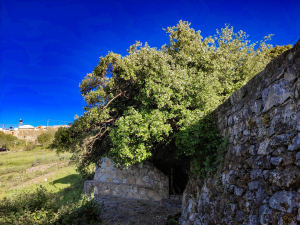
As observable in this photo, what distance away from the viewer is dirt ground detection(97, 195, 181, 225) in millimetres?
6642

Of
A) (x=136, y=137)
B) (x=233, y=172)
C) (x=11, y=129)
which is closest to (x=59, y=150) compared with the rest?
(x=136, y=137)

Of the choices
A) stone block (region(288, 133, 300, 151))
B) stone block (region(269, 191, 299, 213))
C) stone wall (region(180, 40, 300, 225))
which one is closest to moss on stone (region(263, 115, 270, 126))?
stone wall (region(180, 40, 300, 225))

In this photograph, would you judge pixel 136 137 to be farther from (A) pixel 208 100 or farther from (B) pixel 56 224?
(B) pixel 56 224

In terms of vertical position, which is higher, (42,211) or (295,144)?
Result: (295,144)

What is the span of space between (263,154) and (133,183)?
27.6 feet

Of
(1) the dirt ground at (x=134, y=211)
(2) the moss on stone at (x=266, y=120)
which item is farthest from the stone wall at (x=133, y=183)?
(2) the moss on stone at (x=266, y=120)

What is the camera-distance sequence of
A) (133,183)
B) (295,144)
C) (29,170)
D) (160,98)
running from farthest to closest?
(29,170) < (133,183) < (160,98) < (295,144)

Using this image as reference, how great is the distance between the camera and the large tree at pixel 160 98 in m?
5.16

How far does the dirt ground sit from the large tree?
2.31 metres

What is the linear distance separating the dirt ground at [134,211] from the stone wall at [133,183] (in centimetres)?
43

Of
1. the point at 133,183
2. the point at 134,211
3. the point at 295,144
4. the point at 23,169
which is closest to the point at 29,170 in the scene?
the point at 23,169

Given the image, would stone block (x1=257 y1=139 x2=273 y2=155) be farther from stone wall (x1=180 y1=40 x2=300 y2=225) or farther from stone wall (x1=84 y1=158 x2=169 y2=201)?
stone wall (x1=84 y1=158 x2=169 y2=201)

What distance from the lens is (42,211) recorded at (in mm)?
5613

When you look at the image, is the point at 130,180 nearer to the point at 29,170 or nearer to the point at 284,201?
the point at 284,201
